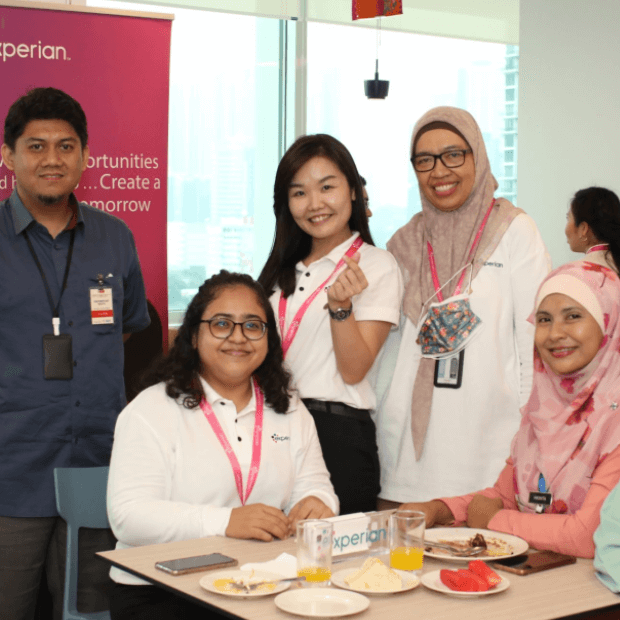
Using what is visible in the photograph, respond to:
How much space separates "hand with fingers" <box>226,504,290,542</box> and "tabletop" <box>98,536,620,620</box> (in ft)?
0.33

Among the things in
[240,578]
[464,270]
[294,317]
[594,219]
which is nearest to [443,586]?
[240,578]

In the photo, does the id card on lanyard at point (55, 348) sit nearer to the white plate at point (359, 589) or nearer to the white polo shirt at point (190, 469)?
the white polo shirt at point (190, 469)

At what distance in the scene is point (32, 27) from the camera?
3631 millimetres

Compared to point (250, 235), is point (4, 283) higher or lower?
lower

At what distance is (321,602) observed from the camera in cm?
168

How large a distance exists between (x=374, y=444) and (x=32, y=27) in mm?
2238

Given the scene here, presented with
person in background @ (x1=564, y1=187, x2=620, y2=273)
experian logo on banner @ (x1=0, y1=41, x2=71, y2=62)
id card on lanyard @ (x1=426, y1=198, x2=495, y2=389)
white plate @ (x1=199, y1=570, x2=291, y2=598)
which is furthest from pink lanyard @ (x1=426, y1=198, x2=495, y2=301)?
person in background @ (x1=564, y1=187, x2=620, y2=273)

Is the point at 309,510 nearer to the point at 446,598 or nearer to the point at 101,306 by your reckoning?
the point at 446,598

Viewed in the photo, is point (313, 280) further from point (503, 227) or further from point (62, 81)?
point (62, 81)

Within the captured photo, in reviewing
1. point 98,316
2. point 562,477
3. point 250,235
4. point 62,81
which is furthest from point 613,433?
point 250,235

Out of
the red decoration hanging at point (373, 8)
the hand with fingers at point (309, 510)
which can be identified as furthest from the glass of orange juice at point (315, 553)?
the red decoration hanging at point (373, 8)

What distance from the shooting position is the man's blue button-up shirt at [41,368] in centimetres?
282

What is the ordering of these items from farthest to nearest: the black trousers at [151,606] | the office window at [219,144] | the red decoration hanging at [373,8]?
the office window at [219,144]
the red decoration hanging at [373,8]
the black trousers at [151,606]

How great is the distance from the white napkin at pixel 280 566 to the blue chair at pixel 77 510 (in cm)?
96
